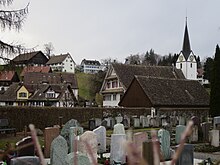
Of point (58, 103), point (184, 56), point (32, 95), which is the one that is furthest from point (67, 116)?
point (184, 56)

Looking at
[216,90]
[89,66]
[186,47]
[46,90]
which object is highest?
[89,66]

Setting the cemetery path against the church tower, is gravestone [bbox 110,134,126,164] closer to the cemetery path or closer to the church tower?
the cemetery path

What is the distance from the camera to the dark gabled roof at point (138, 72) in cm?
5154

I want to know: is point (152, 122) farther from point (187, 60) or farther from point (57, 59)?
point (57, 59)

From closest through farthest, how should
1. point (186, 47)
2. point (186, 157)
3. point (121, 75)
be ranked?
1. point (186, 157)
2. point (121, 75)
3. point (186, 47)

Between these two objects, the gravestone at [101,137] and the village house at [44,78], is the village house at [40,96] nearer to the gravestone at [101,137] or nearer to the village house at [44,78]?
the village house at [44,78]

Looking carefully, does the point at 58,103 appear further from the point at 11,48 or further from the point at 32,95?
the point at 11,48

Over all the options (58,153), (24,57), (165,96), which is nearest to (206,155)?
(58,153)

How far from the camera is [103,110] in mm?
38062

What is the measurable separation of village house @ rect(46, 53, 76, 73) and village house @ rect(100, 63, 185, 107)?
192 ft

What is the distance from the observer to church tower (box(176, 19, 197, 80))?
7924 cm

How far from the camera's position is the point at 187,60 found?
7925cm

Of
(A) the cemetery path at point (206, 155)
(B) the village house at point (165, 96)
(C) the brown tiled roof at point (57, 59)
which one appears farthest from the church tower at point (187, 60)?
(A) the cemetery path at point (206, 155)

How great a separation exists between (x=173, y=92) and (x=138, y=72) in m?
11.0
